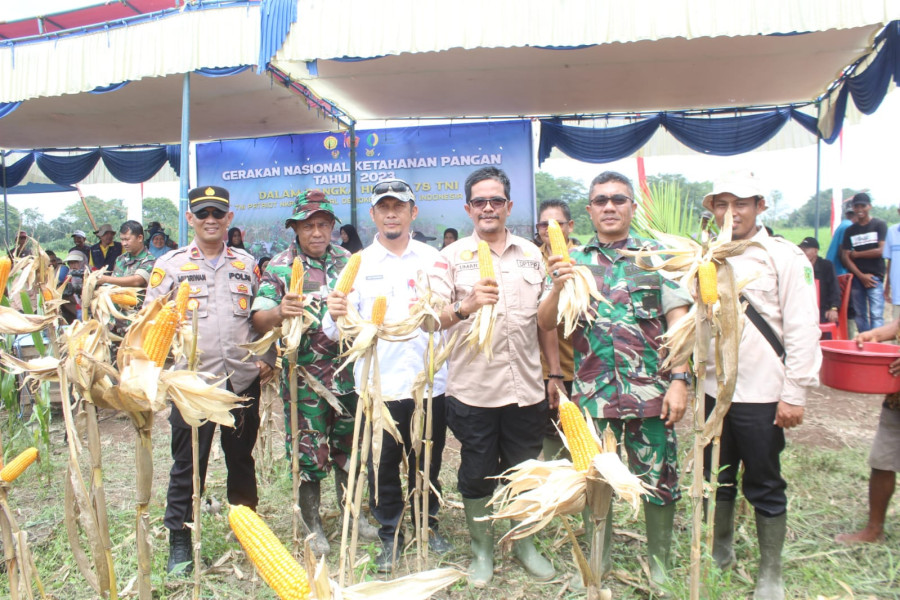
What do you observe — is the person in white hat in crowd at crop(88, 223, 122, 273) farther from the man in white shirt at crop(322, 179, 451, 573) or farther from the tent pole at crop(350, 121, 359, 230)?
the man in white shirt at crop(322, 179, 451, 573)

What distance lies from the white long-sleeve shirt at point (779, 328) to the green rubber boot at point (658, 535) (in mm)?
612

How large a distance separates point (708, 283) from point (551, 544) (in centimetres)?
199

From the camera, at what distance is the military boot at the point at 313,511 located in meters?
3.16

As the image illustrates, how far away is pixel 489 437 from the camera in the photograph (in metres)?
2.79

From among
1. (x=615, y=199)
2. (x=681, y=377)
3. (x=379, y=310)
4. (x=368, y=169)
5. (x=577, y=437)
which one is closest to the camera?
(x=577, y=437)

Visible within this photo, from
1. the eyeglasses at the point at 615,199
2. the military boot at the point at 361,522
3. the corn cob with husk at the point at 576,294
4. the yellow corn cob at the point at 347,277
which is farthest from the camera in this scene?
the military boot at the point at 361,522

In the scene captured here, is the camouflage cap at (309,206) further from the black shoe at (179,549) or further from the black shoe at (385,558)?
the black shoe at (385,558)

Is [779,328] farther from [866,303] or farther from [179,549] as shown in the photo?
[866,303]

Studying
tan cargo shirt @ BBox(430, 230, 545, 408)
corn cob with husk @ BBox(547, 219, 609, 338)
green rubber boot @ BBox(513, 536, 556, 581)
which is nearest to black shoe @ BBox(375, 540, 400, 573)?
green rubber boot @ BBox(513, 536, 556, 581)

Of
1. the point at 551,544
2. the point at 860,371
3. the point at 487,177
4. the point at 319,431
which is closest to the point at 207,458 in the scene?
the point at 319,431

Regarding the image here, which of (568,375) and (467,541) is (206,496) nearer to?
(467,541)

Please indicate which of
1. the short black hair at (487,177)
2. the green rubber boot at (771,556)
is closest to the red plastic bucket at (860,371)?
the green rubber boot at (771,556)

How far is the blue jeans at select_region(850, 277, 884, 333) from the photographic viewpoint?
6.95 metres

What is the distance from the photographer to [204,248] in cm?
301
